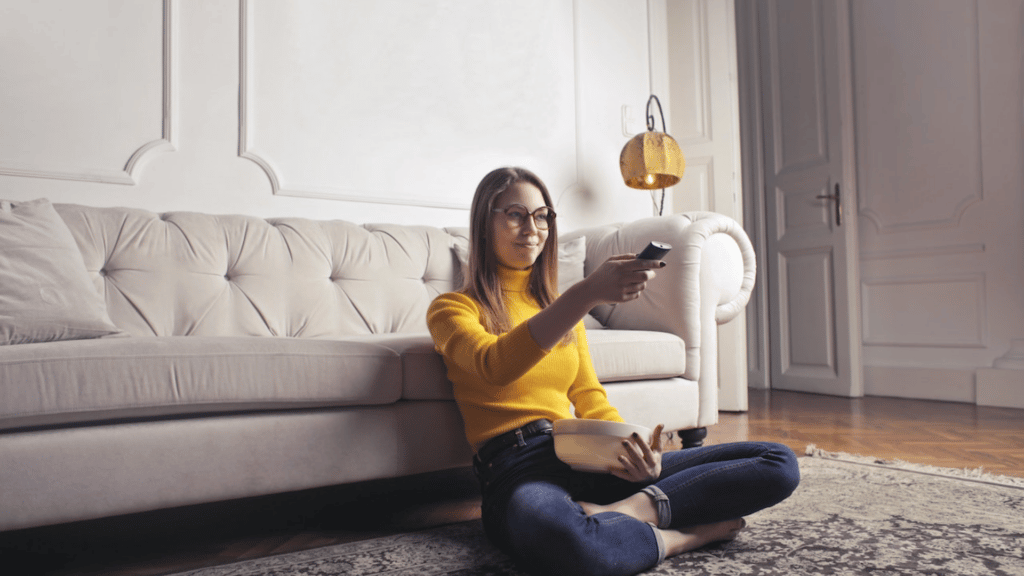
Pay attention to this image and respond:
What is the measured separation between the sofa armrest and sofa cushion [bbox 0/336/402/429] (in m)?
0.82

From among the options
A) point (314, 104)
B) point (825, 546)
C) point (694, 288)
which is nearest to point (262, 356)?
point (825, 546)

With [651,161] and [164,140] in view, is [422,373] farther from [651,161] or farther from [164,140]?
[651,161]

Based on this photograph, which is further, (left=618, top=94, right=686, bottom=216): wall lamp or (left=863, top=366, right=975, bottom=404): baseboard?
(left=863, top=366, right=975, bottom=404): baseboard

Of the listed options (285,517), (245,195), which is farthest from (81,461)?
(245,195)

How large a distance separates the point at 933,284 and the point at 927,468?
184 centimetres

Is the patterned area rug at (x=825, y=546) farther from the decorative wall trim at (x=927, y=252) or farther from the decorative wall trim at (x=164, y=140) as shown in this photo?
the decorative wall trim at (x=927, y=252)

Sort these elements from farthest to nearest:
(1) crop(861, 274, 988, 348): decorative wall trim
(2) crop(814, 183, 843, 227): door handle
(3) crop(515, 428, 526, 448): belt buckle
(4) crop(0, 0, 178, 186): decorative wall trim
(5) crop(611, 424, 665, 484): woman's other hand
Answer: (2) crop(814, 183, 843, 227): door handle → (1) crop(861, 274, 988, 348): decorative wall trim → (4) crop(0, 0, 178, 186): decorative wall trim → (3) crop(515, 428, 526, 448): belt buckle → (5) crop(611, 424, 665, 484): woman's other hand

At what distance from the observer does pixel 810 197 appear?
3.54 meters

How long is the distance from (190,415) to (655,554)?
2.53 ft

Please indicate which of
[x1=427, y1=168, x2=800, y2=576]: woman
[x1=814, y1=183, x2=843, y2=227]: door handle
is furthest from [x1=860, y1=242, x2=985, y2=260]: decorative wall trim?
[x1=427, y1=168, x2=800, y2=576]: woman

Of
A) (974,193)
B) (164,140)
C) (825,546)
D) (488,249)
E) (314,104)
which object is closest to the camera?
(825,546)

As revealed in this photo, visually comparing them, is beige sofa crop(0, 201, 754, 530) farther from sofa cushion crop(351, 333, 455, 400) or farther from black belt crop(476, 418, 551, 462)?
black belt crop(476, 418, 551, 462)

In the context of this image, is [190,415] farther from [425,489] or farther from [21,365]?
[425,489]

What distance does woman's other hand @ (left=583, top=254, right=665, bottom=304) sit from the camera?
0.88 meters
